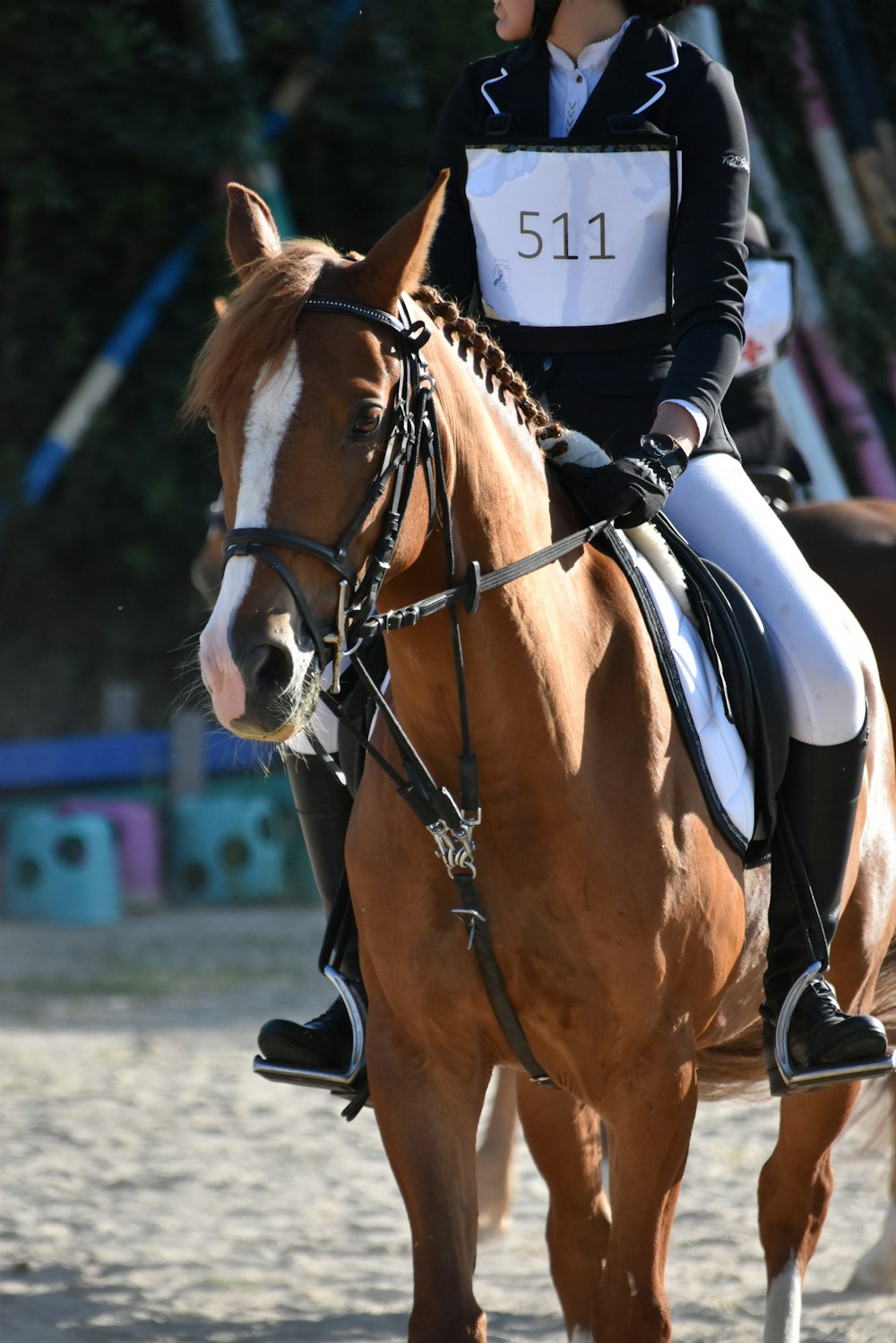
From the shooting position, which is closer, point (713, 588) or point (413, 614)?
point (413, 614)

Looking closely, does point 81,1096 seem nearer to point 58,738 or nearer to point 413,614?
point 413,614

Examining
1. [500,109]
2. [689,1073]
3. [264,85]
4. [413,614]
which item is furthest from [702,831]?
[264,85]

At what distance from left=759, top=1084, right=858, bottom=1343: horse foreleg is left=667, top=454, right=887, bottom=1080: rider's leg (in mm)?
415

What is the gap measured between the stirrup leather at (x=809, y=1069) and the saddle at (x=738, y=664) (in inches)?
9.6

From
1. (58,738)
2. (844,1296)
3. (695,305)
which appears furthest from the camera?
(58,738)

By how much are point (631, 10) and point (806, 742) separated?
58.9 inches

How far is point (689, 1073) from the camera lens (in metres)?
2.68

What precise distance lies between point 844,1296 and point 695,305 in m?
2.74

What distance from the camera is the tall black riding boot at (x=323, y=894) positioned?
3.14 meters

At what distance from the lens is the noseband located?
2.10 m

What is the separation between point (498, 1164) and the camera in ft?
15.8

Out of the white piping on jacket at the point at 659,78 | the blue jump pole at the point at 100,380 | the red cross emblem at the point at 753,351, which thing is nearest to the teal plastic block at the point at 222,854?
the blue jump pole at the point at 100,380

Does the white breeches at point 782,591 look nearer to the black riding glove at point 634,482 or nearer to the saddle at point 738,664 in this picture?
the saddle at point 738,664

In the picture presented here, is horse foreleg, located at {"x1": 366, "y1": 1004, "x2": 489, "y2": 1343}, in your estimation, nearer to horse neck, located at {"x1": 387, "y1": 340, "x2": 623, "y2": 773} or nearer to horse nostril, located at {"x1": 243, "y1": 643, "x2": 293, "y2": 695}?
horse neck, located at {"x1": 387, "y1": 340, "x2": 623, "y2": 773}
